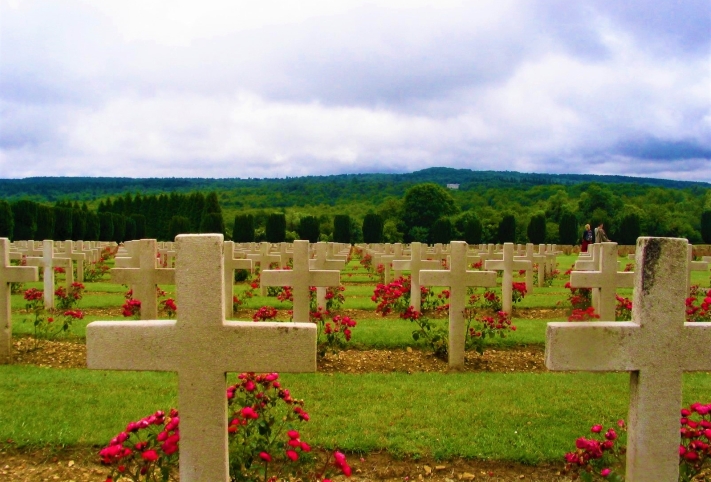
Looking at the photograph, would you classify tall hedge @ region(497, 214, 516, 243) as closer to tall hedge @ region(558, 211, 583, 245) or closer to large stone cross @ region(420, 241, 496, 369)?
tall hedge @ region(558, 211, 583, 245)

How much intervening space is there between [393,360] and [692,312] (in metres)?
4.34

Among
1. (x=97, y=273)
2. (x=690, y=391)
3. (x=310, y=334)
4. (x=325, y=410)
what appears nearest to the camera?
(x=310, y=334)

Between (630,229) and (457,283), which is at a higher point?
(457,283)

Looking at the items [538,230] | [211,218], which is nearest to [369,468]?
[211,218]

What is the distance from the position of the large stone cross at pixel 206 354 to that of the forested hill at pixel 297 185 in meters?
85.3

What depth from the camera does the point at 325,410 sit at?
185 inches

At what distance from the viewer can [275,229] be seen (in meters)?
49.8

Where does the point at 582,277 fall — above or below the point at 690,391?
above

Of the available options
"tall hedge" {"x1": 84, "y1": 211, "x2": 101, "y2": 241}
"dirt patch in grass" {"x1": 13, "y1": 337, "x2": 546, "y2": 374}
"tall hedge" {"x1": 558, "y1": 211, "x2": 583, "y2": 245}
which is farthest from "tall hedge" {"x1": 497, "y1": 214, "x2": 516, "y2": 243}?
"dirt patch in grass" {"x1": 13, "y1": 337, "x2": 546, "y2": 374}

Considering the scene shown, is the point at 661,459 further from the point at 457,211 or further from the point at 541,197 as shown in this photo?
the point at 541,197

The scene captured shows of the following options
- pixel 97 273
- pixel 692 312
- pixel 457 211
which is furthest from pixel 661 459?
pixel 457 211

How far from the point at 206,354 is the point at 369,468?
5.73ft

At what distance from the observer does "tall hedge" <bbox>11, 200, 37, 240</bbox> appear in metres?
35.0

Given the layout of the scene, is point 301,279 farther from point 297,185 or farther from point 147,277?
point 297,185
